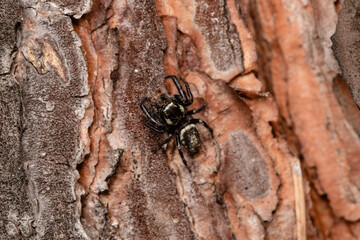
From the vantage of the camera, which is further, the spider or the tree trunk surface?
the spider

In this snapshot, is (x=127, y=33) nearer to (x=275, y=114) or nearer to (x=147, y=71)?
(x=147, y=71)

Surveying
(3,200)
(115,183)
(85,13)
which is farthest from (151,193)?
(85,13)

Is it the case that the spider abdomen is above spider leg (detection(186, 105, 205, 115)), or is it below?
below

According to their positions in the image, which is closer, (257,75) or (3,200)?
(3,200)

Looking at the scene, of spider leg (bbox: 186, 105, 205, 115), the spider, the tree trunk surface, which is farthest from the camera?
spider leg (bbox: 186, 105, 205, 115)

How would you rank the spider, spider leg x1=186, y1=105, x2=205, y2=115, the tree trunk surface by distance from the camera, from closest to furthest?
the tree trunk surface, the spider, spider leg x1=186, y1=105, x2=205, y2=115

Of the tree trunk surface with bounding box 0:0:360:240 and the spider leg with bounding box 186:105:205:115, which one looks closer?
the tree trunk surface with bounding box 0:0:360:240
